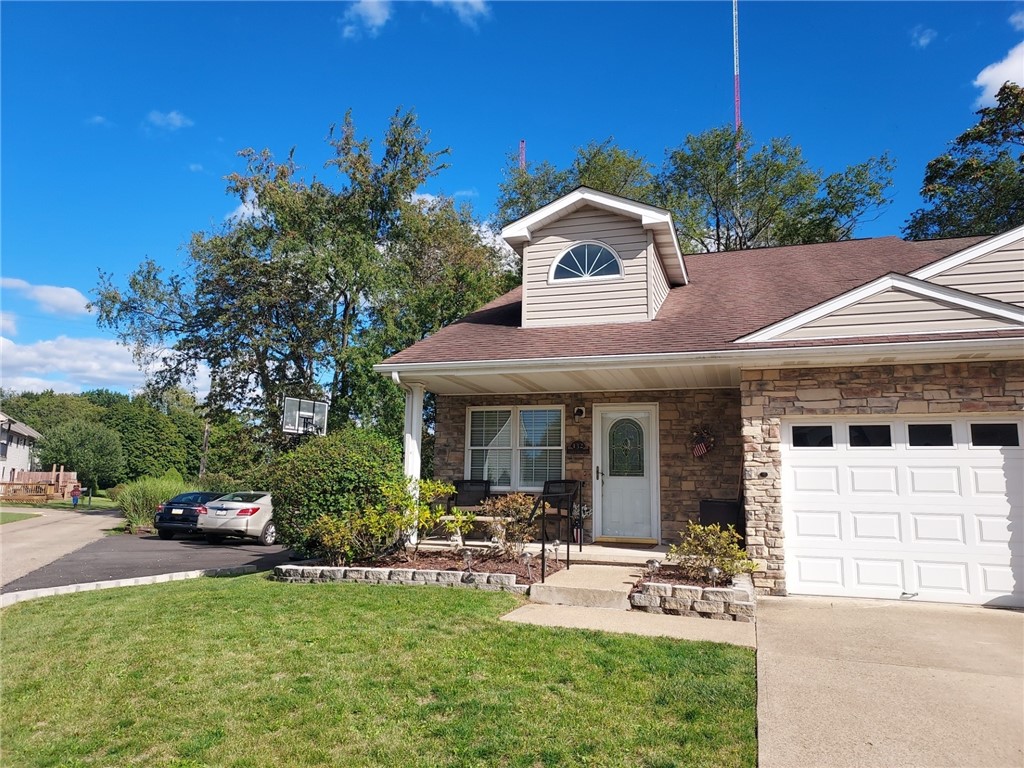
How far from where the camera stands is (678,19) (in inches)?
511

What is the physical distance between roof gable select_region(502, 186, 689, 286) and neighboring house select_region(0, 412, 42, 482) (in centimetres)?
3564

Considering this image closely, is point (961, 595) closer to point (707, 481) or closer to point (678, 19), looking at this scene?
point (707, 481)

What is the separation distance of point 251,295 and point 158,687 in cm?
1685

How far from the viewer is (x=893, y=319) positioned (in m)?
6.87

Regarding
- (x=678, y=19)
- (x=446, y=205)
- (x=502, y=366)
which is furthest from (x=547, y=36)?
(x=446, y=205)

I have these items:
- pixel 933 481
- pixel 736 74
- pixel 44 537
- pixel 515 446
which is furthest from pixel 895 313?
pixel 736 74

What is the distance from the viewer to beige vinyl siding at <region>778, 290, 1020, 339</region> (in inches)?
264

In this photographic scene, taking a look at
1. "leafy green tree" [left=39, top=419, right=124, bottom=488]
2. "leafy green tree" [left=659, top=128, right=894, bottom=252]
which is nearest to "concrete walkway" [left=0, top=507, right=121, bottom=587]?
"leafy green tree" [left=39, top=419, right=124, bottom=488]

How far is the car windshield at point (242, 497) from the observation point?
1454 centimetres

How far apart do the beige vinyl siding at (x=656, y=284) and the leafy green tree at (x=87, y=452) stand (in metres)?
34.6

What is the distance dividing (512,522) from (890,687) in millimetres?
4741

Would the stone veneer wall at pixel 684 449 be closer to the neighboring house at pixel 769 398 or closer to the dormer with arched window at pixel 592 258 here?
the neighboring house at pixel 769 398

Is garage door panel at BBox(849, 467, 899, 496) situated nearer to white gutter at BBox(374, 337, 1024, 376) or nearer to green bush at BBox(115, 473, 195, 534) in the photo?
white gutter at BBox(374, 337, 1024, 376)

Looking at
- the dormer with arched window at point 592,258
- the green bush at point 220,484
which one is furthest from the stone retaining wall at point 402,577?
the green bush at point 220,484
